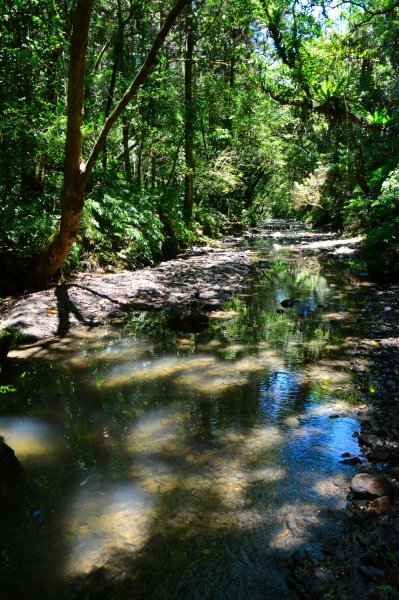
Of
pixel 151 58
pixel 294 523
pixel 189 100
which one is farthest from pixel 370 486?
pixel 189 100

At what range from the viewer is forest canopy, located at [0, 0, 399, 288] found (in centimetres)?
858

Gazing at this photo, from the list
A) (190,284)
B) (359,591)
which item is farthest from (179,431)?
(190,284)

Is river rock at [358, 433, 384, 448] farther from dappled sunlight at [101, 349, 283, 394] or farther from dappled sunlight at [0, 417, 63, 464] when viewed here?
dappled sunlight at [0, 417, 63, 464]

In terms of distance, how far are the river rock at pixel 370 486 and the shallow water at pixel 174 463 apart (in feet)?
0.42

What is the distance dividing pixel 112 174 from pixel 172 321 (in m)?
8.59

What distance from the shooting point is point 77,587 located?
228 centimetres

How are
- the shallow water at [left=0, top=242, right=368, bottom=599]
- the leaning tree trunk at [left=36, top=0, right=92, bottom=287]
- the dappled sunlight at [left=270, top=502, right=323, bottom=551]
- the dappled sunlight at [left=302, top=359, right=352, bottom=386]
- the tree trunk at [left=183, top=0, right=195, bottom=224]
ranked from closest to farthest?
the shallow water at [left=0, top=242, right=368, bottom=599] < the dappled sunlight at [left=270, top=502, right=323, bottom=551] < the dappled sunlight at [left=302, top=359, right=352, bottom=386] < the leaning tree trunk at [left=36, top=0, right=92, bottom=287] < the tree trunk at [left=183, top=0, right=195, bottom=224]

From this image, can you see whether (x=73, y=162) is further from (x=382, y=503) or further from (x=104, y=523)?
(x=382, y=503)

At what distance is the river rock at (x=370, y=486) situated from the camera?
9.50ft

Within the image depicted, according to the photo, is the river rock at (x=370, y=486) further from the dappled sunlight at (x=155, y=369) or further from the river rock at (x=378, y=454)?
the dappled sunlight at (x=155, y=369)

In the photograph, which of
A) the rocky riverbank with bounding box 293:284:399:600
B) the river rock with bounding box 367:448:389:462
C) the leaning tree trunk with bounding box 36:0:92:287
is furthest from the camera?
the leaning tree trunk with bounding box 36:0:92:287

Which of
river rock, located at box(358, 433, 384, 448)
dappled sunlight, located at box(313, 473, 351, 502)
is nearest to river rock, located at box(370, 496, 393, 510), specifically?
dappled sunlight, located at box(313, 473, 351, 502)

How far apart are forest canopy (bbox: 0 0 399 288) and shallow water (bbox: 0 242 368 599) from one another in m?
3.99

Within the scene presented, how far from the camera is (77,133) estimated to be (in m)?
6.95
